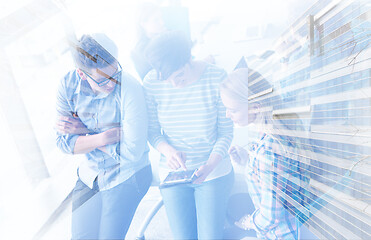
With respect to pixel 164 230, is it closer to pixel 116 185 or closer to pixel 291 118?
pixel 116 185

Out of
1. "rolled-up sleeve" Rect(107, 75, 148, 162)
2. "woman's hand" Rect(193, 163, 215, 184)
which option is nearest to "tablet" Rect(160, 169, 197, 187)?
"woman's hand" Rect(193, 163, 215, 184)

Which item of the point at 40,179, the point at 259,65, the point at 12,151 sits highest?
the point at 259,65

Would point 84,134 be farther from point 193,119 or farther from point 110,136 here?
point 193,119

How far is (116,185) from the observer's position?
71cm

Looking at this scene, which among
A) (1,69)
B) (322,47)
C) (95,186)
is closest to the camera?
(322,47)

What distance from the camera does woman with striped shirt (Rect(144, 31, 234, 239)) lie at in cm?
59

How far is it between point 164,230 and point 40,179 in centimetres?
43

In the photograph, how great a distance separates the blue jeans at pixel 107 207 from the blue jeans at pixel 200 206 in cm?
9

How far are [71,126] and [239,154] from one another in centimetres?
50

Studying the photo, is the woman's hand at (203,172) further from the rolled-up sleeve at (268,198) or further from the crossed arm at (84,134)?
the crossed arm at (84,134)

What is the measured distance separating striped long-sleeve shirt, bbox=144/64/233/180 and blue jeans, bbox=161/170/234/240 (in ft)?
0.14

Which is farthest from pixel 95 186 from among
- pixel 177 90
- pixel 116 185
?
pixel 177 90

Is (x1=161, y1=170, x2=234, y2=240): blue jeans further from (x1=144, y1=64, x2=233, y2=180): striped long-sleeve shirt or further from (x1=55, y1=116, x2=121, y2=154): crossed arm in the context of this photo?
(x1=55, y1=116, x2=121, y2=154): crossed arm

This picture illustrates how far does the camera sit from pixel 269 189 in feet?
2.04
